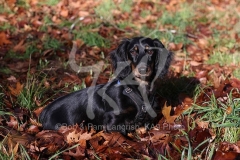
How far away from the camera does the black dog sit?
11.0ft

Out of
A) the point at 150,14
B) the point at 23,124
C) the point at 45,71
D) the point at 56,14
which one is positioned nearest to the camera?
the point at 23,124

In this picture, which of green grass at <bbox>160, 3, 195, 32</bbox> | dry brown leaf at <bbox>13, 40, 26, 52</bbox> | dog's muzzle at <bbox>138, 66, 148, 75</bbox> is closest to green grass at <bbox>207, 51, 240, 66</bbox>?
green grass at <bbox>160, 3, 195, 32</bbox>

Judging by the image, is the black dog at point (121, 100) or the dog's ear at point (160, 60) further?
the dog's ear at point (160, 60)

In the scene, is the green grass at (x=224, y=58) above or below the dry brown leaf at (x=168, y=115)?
above

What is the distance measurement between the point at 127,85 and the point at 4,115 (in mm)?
1190

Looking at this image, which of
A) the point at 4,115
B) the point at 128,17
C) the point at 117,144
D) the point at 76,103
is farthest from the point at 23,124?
the point at 128,17

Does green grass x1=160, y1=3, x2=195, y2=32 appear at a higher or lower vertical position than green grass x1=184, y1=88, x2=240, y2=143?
higher

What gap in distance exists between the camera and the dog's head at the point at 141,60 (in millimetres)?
3473

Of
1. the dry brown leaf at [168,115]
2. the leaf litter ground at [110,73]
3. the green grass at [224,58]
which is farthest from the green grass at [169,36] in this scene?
the dry brown leaf at [168,115]

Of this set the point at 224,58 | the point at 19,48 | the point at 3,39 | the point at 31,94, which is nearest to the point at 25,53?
the point at 19,48

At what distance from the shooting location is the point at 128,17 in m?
7.25

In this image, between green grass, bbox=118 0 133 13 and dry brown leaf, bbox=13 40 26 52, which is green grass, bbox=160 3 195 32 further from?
dry brown leaf, bbox=13 40 26 52

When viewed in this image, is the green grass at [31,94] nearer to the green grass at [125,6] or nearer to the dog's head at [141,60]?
the dog's head at [141,60]

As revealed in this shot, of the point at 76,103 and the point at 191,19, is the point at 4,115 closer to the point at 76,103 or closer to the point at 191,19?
the point at 76,103
